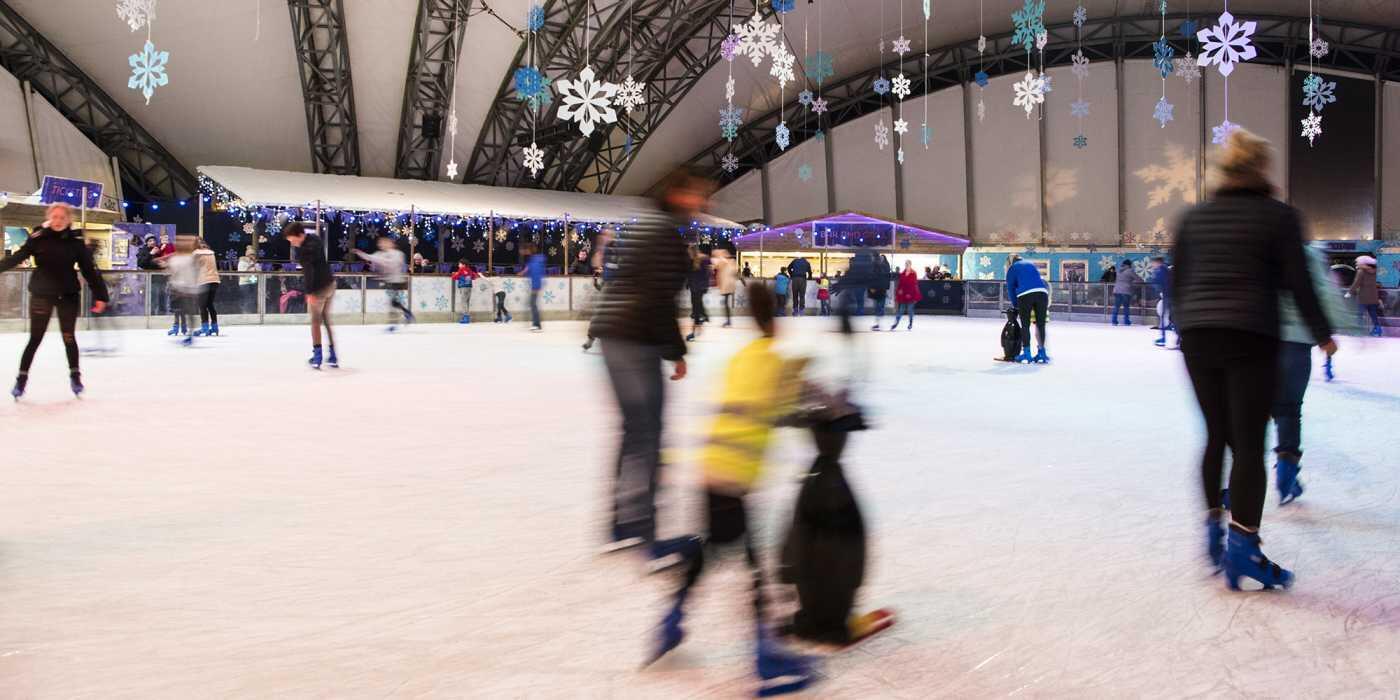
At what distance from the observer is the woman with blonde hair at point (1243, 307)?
2.64 metres

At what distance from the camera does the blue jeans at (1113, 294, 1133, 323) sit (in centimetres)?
1836

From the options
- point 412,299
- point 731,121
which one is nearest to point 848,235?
point 731,121

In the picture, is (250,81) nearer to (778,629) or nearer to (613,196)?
(613,196)

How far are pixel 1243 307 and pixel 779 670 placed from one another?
1663 mm

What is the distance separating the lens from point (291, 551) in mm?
3025

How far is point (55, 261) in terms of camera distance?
19.8 ft

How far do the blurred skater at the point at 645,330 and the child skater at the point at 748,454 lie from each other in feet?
2.22

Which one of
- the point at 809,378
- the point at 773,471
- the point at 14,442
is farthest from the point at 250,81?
the point at 809,378

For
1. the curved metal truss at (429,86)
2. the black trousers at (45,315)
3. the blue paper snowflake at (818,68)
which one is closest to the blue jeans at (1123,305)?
the blue paper snowflake at (818,68)

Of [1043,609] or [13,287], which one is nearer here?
[1043,609]

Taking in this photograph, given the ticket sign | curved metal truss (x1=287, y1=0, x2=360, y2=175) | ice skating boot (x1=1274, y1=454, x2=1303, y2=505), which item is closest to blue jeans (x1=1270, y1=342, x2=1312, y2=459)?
ice skating boot (x1=1274, y1=454, x2=1303, y2=505)

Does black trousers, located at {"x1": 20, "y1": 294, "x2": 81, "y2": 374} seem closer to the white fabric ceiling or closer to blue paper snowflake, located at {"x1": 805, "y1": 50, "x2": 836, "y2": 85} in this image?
the white fabric ceiling

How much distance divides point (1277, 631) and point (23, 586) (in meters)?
3.37

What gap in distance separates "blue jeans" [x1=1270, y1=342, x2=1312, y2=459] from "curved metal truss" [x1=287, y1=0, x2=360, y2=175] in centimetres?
1848
